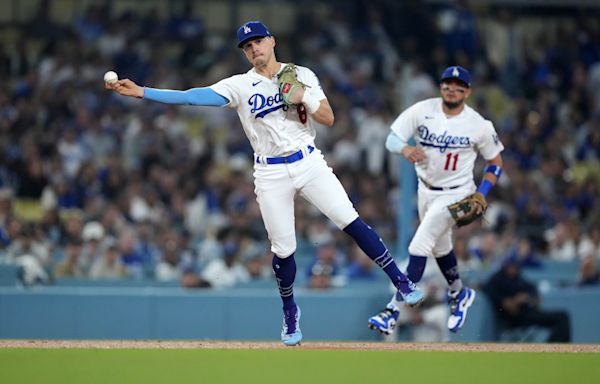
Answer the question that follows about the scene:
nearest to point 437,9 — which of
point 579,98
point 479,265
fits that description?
point 579,98

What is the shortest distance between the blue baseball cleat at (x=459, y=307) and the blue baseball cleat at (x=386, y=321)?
27.9 inches

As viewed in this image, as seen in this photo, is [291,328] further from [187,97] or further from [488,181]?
[488,181]

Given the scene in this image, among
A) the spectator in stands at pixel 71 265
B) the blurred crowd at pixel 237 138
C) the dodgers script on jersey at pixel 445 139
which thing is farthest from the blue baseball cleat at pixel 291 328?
the spectator in stands at pixel 71 265

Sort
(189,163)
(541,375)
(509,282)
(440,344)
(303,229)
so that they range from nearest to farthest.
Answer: (541,375) → (440,344) → (509,282) → (303,229) → (189,163)

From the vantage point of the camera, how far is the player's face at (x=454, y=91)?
30.9 ft

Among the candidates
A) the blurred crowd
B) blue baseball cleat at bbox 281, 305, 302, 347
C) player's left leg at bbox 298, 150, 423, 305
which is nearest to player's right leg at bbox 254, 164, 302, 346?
player's left leg at bbox 298, 150, 423, 305

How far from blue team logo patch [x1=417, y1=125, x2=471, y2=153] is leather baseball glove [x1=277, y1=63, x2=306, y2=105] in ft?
5.07

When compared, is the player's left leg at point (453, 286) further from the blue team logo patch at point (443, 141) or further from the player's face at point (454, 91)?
the player's face at point (454, 91)

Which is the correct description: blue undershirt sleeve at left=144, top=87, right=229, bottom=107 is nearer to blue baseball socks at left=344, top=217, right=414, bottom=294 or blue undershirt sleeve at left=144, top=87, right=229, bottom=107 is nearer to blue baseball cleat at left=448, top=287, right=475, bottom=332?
blue baseball socks at left=344, top=217, right=414, bottom=294

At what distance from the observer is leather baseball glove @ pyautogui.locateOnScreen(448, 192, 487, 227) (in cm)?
935

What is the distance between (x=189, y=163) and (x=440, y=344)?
7.80m

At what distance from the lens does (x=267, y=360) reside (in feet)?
26.3

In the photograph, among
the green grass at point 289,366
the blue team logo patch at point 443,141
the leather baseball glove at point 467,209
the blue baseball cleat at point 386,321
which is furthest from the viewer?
the blue team logo patch at point 443,141

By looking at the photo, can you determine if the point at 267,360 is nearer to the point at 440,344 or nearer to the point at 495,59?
the point at 440,344
